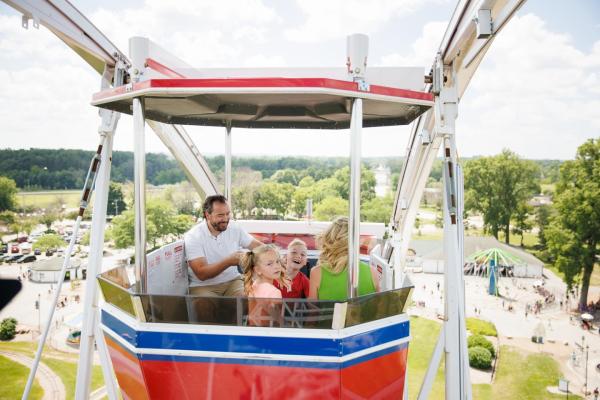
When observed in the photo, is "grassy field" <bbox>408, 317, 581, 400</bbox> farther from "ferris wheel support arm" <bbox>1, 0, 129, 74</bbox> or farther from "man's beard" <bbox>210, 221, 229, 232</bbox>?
"ferris wheel support arm" <bbox>1, 0, 129, 74</bbox>

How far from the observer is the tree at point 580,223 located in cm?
2284

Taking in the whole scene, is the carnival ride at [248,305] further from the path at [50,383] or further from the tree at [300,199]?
the tree at [300,199]

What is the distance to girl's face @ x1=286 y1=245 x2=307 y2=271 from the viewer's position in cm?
417

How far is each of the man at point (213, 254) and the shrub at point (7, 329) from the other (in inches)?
774

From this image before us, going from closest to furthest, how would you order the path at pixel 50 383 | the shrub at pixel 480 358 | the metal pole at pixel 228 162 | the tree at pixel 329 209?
1. the metal pole at pixel 228 162
2. the path at pixel 50 383
3. the shrub at pixel 480 358
4. the tree at pixel 329 209

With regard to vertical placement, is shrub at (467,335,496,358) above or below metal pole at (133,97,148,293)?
below

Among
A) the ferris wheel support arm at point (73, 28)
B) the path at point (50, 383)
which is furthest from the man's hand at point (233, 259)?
the path at point (50, 383)

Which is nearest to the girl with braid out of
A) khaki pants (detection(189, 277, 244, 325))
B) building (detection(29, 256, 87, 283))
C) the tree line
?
khaki pants (detection(189, 277, 244, 325))

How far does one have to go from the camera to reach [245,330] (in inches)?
115

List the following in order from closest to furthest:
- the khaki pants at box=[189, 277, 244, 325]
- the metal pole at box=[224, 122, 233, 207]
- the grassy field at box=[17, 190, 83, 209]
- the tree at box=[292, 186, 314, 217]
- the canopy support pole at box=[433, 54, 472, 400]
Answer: the khaki pants at box=[189, 277, 244, 325]
the canopy support pole at box=[433, 54, 472, 400]
the metal pole at box=[224, 122, 233, 207]
the grassy field at box=[17, 190, 83, 209]
the tree at box=[292, 186, 314, 217]

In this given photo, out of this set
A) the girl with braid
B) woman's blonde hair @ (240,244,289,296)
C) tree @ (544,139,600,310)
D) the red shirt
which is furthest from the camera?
tree @ (544,139,600,310)

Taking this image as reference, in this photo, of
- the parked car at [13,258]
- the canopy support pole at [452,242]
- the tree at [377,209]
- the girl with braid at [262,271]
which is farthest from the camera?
the tree at [377,209]

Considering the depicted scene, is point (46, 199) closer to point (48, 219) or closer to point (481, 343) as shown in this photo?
point (48, 219)

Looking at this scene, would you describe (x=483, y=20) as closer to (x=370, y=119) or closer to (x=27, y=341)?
(x=370, y=119)
